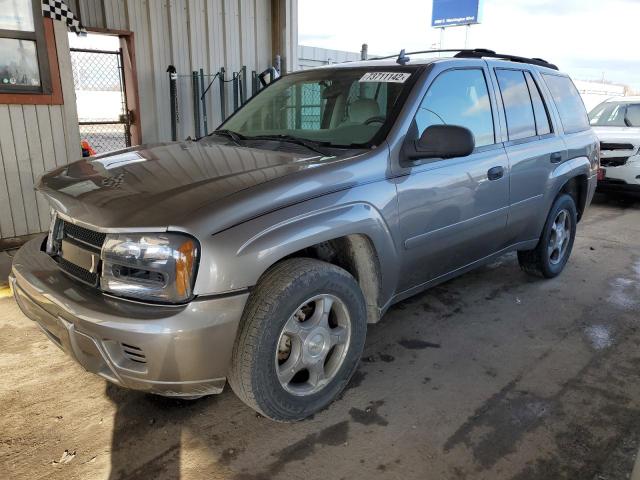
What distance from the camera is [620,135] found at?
8.34 m

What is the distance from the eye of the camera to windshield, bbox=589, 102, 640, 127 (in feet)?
29.5

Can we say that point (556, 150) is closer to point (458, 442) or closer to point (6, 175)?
point (458, 442)

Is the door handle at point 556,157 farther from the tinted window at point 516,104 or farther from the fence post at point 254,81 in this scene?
the fence post at point 254,81

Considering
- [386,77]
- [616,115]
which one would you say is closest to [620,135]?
[616,115]

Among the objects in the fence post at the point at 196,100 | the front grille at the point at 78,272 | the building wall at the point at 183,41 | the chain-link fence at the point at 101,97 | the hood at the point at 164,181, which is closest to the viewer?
the hood at the point at 164,181

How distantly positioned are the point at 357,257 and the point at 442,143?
758mm

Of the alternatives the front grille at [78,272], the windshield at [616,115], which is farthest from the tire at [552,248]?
the windshield at [616,115]

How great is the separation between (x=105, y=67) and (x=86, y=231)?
16.6 ft

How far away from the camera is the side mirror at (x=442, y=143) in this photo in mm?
2781

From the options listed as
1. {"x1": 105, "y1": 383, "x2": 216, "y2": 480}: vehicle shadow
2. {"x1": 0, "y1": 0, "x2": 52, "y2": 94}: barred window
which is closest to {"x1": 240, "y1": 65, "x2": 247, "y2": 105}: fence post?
{"x1": 0, "y1": 0, "x2": 52, "y2": 94}: barred window

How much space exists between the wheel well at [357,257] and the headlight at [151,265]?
77cm

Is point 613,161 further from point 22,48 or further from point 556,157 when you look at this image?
point 22,48

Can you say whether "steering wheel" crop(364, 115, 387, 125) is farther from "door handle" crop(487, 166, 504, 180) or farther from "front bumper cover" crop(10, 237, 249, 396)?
"front bumper cover" crop(10, 237, 249, 396)

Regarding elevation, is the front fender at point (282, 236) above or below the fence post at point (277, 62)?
below
